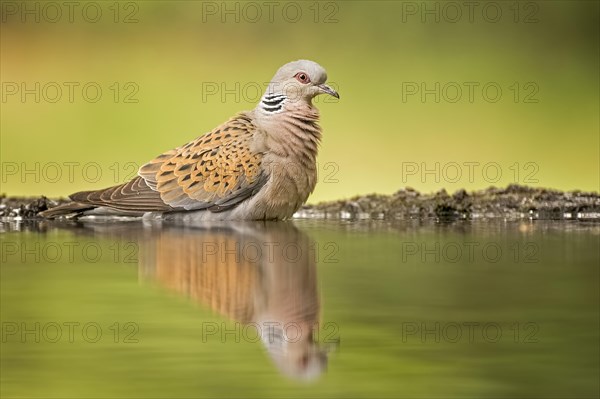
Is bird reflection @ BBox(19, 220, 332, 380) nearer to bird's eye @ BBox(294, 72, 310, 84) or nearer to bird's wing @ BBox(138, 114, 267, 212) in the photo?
bird's wing @ BBox(138, 114, 267, 212)

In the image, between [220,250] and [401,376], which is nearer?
[401,376]

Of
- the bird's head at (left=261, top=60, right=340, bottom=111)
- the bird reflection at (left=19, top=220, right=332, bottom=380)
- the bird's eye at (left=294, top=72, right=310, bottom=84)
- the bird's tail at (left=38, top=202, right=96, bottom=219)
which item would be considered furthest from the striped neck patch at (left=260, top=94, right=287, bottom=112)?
the bird's tail at (left=38, top=202, right=96, bottom=219)

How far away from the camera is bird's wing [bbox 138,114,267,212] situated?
22.7 ft

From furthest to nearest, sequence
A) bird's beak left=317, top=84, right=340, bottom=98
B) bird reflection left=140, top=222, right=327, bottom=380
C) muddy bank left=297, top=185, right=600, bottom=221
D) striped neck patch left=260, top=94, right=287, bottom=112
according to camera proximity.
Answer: muddy bank left=297, top=185, right=600, bottom=221, striped neck patch left=260, top=94, right=287, bottom=112, bird's beak left=317, top=84, right=340, bottom=98, bird reflection left=140, top=222, right=327, bottom=380

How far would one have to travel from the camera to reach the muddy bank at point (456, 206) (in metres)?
7.45

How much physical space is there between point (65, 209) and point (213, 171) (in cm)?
98

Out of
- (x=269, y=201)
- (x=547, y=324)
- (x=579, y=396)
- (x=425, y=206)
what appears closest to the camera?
(x=579, y=396)

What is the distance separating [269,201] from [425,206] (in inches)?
49.1

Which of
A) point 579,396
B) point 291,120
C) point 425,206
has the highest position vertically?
point 291,120

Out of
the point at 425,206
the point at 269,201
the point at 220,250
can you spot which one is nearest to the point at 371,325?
the point at 220,250

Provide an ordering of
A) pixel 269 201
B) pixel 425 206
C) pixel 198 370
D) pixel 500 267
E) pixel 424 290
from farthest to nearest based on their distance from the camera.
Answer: pixel 425 206 → pixel 269 201 → pixel 500 267 → pixel 424 290 → pixel 198 370

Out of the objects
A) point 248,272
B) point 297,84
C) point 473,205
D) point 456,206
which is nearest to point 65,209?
point 297,84

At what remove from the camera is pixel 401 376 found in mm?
2727

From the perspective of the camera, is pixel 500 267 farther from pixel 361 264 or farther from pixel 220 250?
pixel 220 250
